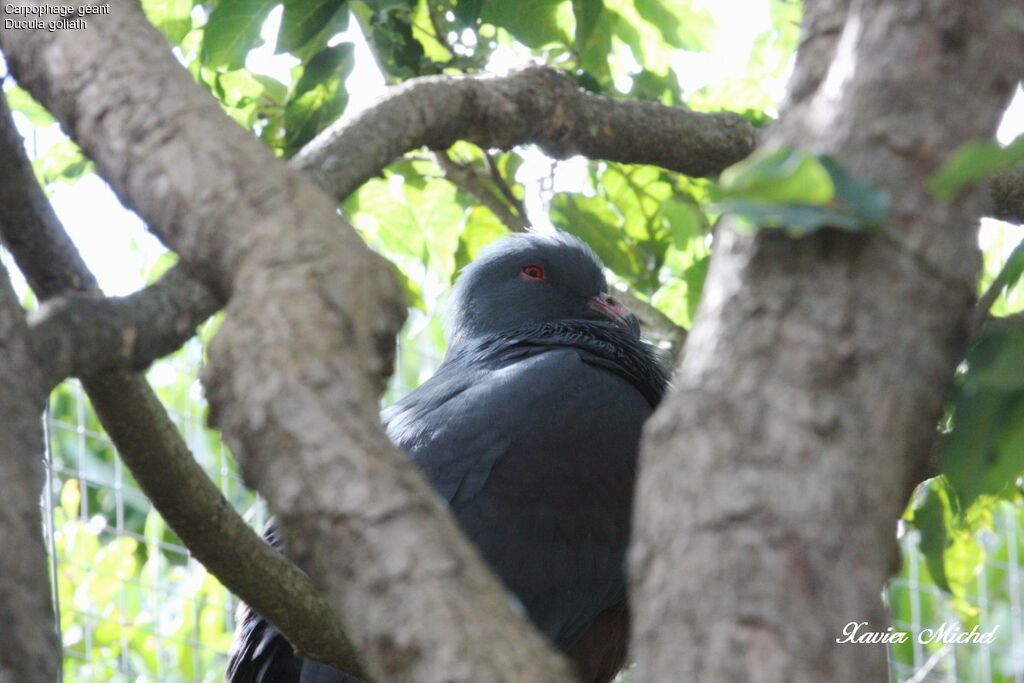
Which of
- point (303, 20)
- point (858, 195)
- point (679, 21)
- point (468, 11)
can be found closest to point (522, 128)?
point (468, 11)

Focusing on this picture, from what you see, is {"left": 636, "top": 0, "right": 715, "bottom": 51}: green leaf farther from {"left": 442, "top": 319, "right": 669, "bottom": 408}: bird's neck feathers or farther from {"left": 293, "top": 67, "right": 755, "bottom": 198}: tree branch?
{"left": 442, "top": 319, "right": 669, "bottom": 408}: bird's neck feathers

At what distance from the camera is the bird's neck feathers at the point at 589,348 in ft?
12.3

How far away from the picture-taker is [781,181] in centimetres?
109

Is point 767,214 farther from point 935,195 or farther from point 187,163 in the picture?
point 187,163

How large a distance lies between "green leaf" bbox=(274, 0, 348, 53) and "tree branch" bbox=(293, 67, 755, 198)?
39cm

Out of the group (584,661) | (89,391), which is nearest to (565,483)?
(584,661)

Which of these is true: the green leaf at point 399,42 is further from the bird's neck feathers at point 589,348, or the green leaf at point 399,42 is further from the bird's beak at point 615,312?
the bird's beak at point 615,312

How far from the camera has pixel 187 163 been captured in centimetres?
154

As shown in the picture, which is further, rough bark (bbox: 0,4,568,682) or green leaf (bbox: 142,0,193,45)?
green leaf (bbox: 142,0,193,45)

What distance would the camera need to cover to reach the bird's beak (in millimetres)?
4094

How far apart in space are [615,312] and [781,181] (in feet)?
10.2

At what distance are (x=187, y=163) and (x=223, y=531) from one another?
105cm

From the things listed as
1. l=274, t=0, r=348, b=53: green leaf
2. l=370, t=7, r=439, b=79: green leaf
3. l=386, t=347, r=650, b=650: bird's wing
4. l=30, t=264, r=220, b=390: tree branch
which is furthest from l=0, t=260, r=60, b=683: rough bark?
l=386, t=347, r=650, b=650: bird's wing

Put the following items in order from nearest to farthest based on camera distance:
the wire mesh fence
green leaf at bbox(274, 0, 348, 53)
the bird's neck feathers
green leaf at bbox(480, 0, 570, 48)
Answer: green leaf at bbox(274, 0, 348, 53), green leaf at bbox(480, 0, 570, 48), the bird's neck feathers, the wire mesh fence
